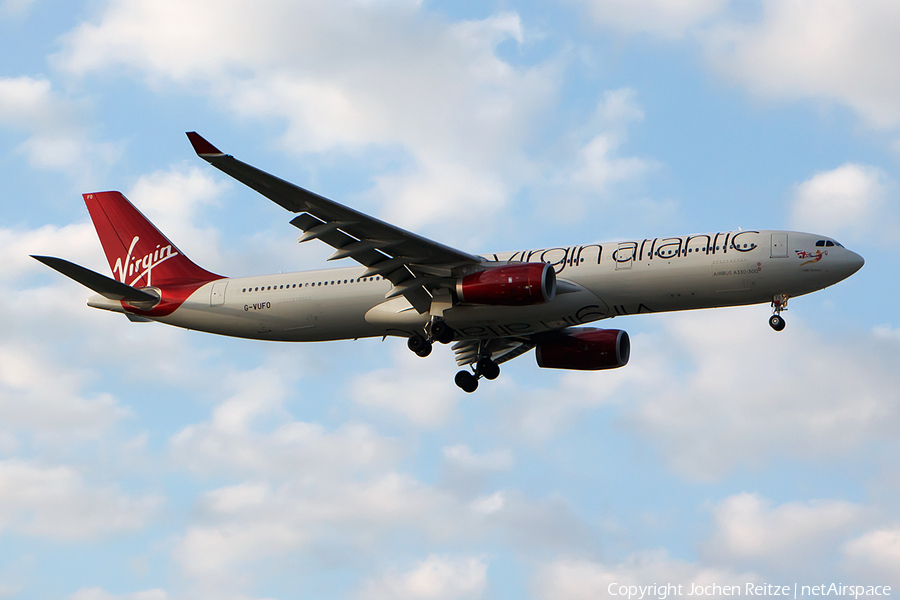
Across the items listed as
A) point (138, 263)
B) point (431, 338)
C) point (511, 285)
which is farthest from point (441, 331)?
point (138, 263)

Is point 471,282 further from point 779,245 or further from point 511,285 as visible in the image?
point 779,245

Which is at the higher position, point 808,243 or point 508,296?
point 808,243

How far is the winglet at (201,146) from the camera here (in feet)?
94.0

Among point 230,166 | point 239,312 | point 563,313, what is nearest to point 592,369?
point 563,313

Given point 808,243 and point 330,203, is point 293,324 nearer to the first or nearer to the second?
point 330,203

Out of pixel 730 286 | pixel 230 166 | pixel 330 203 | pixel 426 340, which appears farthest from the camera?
pixel 426 340

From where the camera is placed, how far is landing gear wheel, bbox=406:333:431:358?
122 ft

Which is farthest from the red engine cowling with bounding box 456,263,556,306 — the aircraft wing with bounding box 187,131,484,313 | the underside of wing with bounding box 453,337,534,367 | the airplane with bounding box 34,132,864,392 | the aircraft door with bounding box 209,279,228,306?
the aircraft door with bounding box 209,279,228,306

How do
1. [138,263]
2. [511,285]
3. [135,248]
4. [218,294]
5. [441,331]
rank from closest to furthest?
[511,285] → [441,331] → [218,294] → [138,263] → [135,248]

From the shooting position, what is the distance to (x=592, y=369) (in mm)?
41656

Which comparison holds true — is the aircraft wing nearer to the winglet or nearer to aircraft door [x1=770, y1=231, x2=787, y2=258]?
the winglet

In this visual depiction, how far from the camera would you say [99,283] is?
39219 millimetres

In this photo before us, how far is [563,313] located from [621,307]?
6.35 feet

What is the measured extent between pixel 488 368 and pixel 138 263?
15571 mm
